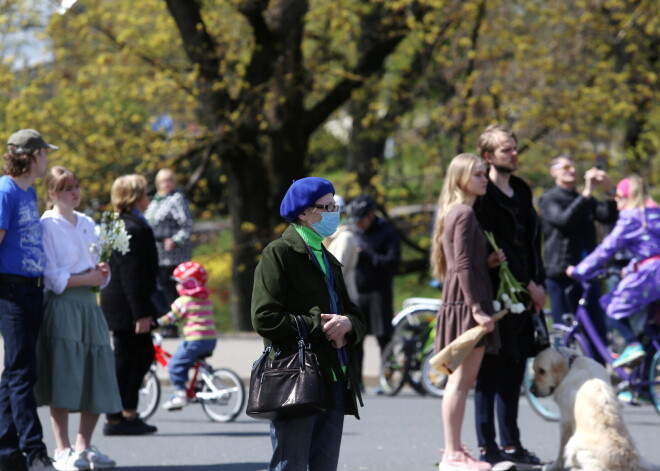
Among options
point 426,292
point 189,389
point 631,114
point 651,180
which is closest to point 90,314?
point 189,389

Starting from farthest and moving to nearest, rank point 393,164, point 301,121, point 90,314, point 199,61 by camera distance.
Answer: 1. point 393,164
2. point 301,121
3. point 199,61
4. point 90,314

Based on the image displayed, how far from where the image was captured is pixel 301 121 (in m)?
19.1

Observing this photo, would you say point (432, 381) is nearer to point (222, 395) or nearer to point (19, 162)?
point (222, 395)

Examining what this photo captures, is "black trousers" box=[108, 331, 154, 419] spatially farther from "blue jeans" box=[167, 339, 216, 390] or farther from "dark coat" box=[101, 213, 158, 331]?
"blue jeans" box=[167, 339, 216, 390]

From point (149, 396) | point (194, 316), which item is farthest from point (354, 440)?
point (149, 396)

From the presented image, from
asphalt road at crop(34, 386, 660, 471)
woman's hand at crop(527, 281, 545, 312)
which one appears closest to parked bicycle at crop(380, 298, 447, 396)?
asphalt road at crop(34, 386, 660, 471)

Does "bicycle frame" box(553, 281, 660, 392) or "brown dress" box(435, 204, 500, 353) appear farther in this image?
"bicycle frame" box(553, 281, 660, 392)

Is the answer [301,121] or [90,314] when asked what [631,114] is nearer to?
[301,121]

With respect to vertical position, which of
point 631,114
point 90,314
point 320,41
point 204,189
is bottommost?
point 90,314

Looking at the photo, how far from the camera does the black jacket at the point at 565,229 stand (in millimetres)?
11172

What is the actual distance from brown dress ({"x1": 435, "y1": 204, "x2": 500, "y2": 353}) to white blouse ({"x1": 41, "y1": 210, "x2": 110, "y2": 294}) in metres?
2.20

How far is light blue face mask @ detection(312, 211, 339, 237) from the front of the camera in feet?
17.2

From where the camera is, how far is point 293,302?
517cm

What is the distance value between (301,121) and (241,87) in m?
1.24
